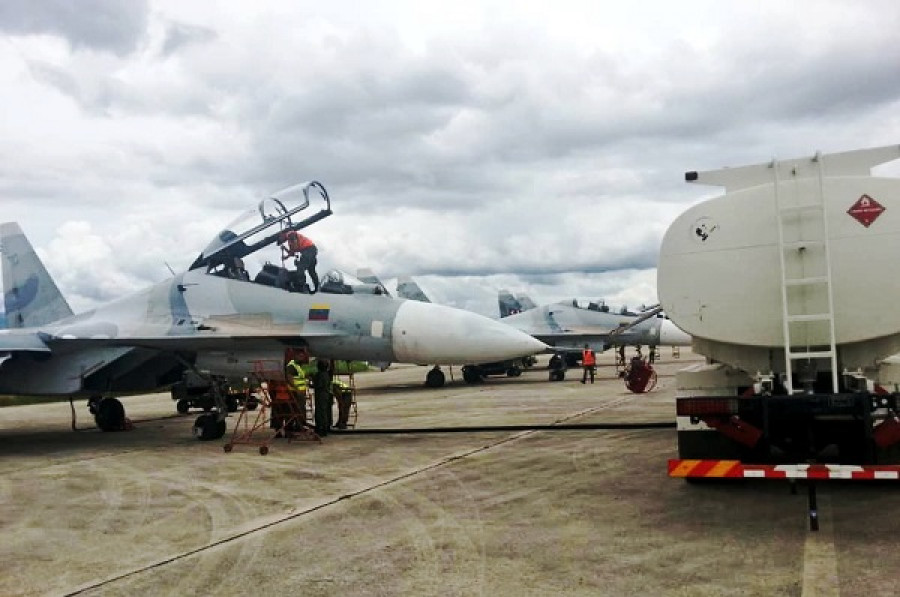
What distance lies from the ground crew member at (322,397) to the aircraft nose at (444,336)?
1437 mm

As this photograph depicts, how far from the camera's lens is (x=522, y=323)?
31094mm

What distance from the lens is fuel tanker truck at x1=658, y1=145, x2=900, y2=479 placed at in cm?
515

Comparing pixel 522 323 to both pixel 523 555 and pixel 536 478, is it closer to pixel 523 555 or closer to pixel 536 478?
pixel 536 478

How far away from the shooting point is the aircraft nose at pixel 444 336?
12797 millimetres

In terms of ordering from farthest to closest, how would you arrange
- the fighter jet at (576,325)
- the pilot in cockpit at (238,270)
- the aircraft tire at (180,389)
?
the fighter jet at (576,325) < the aircraft tire at (180,389) < the pilot in cockpit at (238,270)

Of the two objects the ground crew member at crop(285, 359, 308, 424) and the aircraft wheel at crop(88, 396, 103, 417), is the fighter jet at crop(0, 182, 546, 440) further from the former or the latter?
the aircraft wheel at crop(88, 396, 103, 417)

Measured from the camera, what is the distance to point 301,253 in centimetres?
1220

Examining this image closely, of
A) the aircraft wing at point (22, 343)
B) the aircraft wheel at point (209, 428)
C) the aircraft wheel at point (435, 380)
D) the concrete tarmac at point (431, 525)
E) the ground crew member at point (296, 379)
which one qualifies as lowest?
the concrete tarmac at point (431, 525)

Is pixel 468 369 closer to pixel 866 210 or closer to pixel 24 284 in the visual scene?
pixel 24 284

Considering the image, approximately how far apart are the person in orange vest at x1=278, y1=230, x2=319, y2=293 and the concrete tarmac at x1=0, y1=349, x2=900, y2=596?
2804 millimetres

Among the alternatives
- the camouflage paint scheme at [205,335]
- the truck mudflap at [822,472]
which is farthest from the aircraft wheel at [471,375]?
the truck mudflap at [822,472]

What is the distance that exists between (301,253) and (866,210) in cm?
873

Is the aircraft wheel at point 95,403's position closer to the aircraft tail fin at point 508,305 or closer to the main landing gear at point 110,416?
the main landing gear at point 110,416

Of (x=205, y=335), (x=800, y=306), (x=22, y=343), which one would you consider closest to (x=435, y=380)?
(x=205, y=335)
